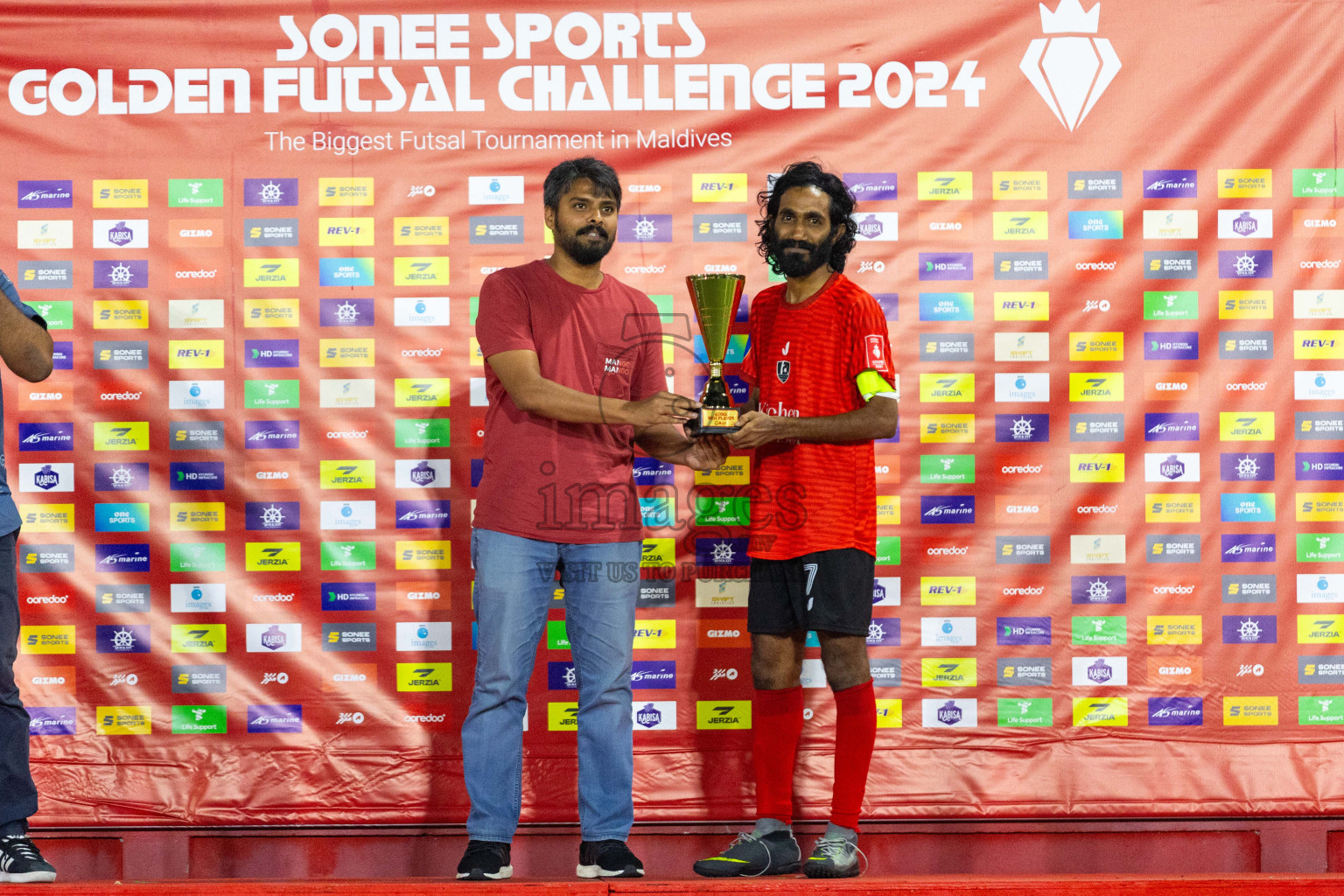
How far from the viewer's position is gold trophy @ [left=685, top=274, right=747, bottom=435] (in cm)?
243

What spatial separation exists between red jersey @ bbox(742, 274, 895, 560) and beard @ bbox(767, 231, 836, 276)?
72mm

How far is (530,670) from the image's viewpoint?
8.16 ft

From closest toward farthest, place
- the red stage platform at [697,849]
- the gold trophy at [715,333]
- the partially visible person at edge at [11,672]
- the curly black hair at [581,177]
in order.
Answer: the partially visible person at edge at [11,672] < the gold trophy at [715,333] < the curly black hair at [581,177] < the red stage platform at [697,849]

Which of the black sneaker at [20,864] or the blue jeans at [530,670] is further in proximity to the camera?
the blue jeans at [530,670]

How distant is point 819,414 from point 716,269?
798mm

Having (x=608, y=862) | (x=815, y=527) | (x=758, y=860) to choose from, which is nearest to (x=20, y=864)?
(x=608, y=862)

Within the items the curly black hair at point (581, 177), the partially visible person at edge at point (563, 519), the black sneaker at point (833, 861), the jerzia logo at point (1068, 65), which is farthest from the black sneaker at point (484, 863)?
the jerzia logo at point (1068, 65)

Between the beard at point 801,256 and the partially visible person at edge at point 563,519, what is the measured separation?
443mm

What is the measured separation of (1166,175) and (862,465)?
154 cm

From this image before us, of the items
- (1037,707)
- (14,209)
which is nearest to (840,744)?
(1037,707)

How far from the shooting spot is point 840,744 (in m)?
2.54

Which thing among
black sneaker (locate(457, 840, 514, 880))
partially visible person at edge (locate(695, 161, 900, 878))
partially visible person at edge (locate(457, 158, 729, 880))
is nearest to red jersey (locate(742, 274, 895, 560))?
partially visible person at edge (locate(695, 161, 900, 878))

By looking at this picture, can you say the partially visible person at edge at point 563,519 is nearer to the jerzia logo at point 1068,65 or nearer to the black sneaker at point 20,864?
the black sneaker at point 20,864

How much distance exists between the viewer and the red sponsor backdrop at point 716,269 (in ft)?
10.2
